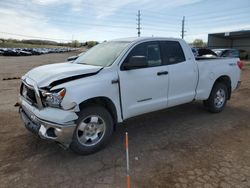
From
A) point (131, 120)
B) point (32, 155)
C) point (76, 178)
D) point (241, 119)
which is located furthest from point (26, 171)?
point (241, 119)

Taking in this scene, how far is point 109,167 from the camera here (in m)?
3.40

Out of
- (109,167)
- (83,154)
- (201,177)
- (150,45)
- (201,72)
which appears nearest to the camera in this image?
(201,177)

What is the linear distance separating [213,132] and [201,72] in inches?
56.1

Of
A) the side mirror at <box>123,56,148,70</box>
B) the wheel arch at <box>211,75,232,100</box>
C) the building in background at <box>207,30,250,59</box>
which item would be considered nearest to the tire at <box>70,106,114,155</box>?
the side mirror at <box>123,56,148,70</box>

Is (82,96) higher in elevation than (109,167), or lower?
higher

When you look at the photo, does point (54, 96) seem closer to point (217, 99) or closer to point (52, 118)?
point (52, 118)

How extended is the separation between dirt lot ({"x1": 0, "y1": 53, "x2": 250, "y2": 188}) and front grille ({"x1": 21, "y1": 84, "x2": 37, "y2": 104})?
0.85 metres

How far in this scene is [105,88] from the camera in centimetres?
371

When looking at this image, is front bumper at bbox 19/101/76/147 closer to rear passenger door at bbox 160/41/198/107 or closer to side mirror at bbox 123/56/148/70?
side mirror at bbox 123/56/148/70

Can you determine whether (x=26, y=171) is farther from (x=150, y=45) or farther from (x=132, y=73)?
(x=150, y=45)

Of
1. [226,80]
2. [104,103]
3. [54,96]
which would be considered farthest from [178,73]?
[54,96]

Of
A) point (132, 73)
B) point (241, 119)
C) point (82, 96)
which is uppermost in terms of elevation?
point (132, 73)

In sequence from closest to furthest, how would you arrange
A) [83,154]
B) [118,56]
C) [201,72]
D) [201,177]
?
[201,177], [83,154], [118,56], [201,72]

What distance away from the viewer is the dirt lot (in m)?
3.07
